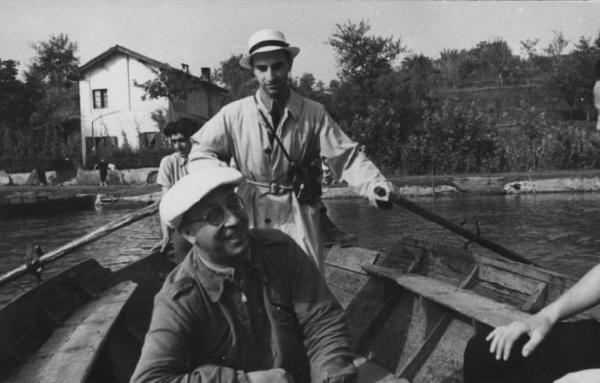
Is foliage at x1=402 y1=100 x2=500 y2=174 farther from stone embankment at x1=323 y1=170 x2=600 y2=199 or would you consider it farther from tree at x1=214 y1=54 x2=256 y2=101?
tree at x1=214 y1=54 x2=256 y2=101

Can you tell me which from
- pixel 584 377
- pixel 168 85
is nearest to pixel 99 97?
pixel 168 85

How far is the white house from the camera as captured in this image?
119ft

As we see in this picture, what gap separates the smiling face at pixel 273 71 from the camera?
3.71 metres

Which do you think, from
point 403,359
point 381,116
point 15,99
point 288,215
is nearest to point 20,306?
point 288,215

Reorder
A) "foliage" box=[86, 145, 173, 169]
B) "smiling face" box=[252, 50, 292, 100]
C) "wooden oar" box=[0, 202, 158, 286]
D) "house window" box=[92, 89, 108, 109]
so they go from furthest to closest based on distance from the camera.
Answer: "house window" box=[92, 89, 108, 109]
"foliage" box=[86, 145, 173, 169]
"wooden oar" box=[0, 202, 158, 286]
"smiling face" box=[252, 50, 292, 100]

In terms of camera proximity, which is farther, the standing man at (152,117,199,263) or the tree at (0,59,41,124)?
the tree at (0,59,41,124)

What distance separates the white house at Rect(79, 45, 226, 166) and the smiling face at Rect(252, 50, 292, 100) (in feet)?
106

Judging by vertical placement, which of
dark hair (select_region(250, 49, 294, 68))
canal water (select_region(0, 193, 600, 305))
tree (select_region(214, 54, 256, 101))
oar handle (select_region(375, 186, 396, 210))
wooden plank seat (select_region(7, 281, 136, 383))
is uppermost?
tree (select_region(214, 54, 256, 101))

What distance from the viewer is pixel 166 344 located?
6.58ft

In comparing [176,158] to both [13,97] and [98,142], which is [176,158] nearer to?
[98,142]

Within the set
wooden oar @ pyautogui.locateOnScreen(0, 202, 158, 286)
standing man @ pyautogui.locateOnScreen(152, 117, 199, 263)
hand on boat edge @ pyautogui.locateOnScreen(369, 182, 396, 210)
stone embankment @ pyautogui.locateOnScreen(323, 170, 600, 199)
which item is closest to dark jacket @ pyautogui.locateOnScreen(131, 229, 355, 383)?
hand on boat edge @ pyautogui.locateOnScreen(369, 182, 396, 210)

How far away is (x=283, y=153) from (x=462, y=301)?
1.38m

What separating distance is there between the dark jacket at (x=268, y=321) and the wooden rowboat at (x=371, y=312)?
3.70 ft

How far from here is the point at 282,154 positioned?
391 centimetres
